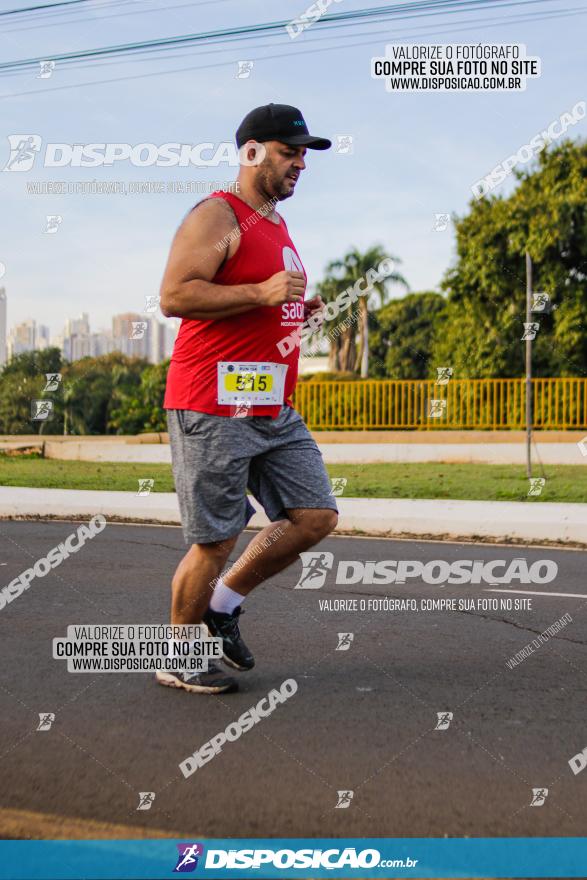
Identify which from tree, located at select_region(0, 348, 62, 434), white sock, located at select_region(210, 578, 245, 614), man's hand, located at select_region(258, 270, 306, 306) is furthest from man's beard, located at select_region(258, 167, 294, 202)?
tree, located at select_region(0, 348, 62, 434)

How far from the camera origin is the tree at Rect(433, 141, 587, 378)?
23.6 m

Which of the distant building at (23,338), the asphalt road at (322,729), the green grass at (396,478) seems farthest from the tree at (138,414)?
the asphalt road at (322,729)

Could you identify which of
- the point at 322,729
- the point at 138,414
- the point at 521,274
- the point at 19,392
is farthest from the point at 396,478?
the point at 322,729

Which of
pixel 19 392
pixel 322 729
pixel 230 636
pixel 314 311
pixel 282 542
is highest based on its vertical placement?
pixel 314 311

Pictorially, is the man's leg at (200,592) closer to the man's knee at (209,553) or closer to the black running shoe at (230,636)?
the man's knee at (209,553)

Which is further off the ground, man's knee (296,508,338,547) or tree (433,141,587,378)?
tree (433,141,587,378)

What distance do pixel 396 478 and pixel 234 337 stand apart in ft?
37.6

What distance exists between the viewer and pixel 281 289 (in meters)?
3.85

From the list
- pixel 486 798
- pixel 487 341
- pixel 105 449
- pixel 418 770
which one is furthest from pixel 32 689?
pixel 487 341

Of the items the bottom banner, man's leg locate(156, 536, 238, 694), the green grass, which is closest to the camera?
the bottom banner

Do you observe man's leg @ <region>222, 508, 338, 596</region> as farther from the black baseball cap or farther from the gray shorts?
the black baseball cap

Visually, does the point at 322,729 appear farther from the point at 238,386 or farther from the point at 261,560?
the point at 238,386

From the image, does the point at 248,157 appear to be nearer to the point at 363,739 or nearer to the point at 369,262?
the point at 363,739

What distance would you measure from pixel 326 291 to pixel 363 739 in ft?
134
